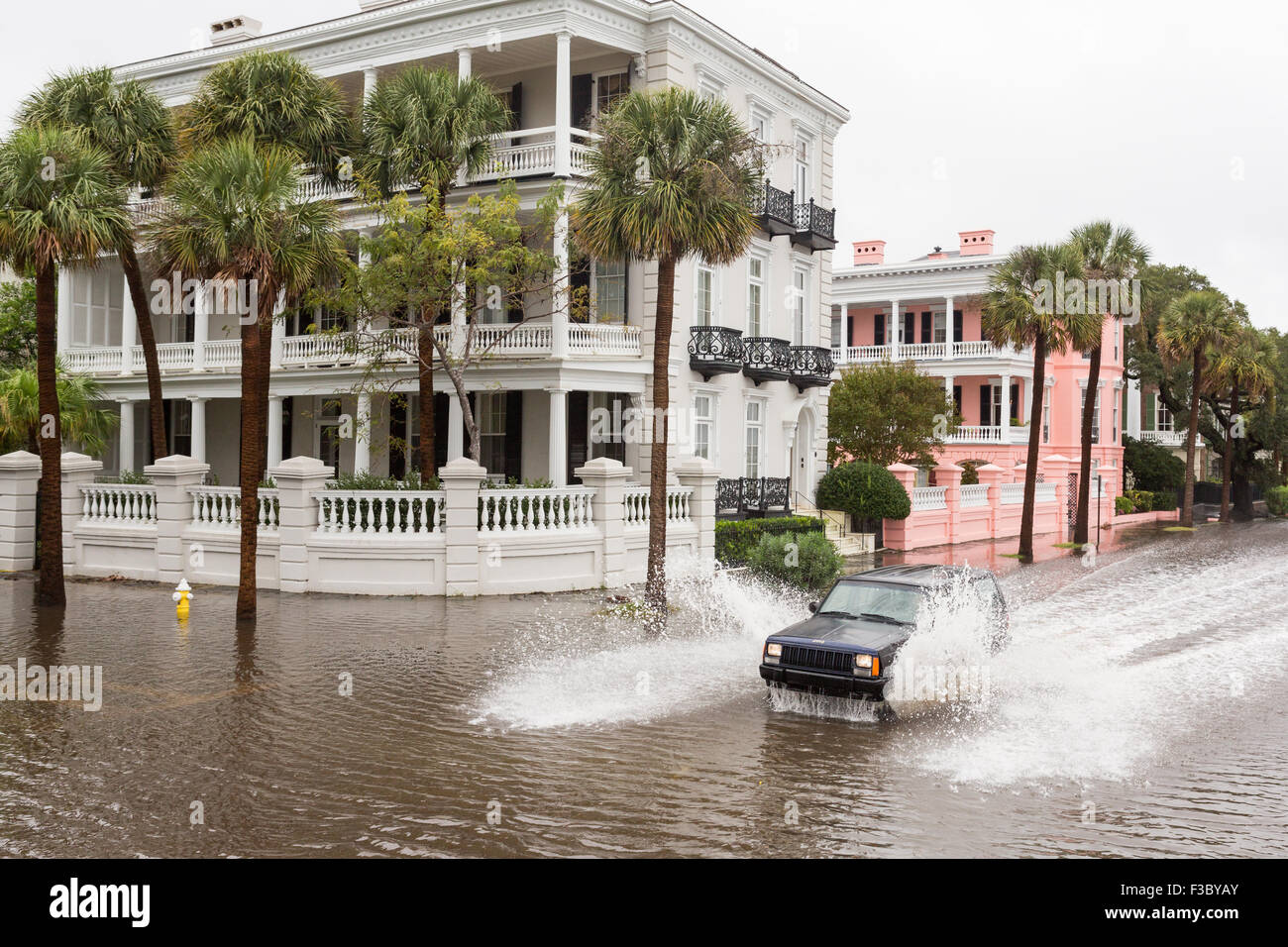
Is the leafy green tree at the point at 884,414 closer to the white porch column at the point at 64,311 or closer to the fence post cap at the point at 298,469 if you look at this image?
the fence post cap at the point at 298,469

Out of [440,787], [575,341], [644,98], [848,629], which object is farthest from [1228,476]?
[440,787]

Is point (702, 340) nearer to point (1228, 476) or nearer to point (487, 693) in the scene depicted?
point (487, 693)

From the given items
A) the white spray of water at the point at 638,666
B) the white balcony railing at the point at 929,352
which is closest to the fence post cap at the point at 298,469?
the white spray of water at the point at 638,666

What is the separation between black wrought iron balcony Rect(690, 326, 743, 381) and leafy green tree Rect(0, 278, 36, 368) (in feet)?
64.4

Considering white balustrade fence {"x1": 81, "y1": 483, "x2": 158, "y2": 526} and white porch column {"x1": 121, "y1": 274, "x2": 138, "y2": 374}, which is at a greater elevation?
white porch column {"x1": 121, "y1": 274, "x2": 138, "y2": 374}

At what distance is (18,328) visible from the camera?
33.3 m

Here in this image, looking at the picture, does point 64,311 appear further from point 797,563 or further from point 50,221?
point 797,563

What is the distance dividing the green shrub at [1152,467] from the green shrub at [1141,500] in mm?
1765

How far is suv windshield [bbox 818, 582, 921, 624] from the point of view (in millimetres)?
12453

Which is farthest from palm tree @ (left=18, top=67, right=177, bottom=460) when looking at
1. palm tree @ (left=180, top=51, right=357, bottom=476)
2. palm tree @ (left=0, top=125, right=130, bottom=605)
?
palm tree @ (left=0, top=125, right=130, bottom=605)

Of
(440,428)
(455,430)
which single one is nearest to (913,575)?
(455,430)

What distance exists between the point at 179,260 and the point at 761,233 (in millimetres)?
18693

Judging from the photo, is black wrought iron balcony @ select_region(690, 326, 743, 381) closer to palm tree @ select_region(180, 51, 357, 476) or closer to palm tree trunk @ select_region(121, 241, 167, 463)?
palm tree @ select_region(180, 51, 357, 476)

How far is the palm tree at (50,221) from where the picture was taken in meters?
16.3
